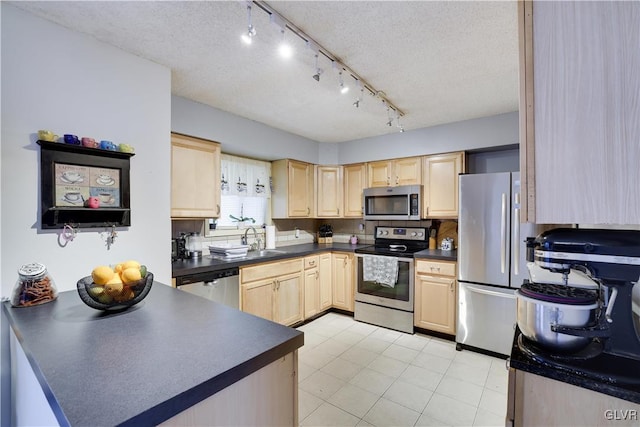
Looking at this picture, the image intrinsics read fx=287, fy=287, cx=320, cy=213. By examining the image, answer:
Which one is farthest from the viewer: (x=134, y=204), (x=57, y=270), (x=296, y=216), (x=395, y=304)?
(x=296, y=216)

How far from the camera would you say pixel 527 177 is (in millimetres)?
955

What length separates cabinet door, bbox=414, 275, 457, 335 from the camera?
10.0 ft

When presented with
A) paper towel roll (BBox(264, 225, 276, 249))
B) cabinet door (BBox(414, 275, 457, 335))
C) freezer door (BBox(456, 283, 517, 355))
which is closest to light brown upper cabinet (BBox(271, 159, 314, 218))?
paper towel roll (BBox(264, 225, 276, 249))

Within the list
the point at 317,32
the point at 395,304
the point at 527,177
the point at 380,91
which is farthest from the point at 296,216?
the point at 527,177

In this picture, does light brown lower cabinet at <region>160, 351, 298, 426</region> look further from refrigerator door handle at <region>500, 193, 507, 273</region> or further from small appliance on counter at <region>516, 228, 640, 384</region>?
refrigerator door handle at <region>500, 193, 507, 273</region>

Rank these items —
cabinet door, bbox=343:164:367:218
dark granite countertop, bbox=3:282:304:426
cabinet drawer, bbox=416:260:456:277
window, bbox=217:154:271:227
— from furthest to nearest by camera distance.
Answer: cabinet door, bbox=343:164:367:218 < window, bbox=217:154:271:227 < cabinet drawer, bbox=416:260:456:277 < dark granite countertop, bbox=3:282:304:426

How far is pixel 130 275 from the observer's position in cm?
128

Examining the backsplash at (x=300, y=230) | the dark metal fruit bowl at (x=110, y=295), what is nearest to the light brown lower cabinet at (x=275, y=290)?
the backsplash at (x=300, y=230)

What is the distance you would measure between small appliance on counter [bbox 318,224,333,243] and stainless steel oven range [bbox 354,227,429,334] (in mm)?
882

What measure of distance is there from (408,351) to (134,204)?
275 centimetres

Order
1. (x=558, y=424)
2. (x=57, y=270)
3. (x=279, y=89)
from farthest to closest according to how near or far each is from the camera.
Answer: (x=279, y=89), (x=57, y=270), (x=558, y=424)

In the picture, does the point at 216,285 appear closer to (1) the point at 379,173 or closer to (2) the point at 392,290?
(2) the point at 392,290

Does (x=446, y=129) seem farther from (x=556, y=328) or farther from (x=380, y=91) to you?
(x=556, y=328)

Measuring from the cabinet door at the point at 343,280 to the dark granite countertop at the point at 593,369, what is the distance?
280cm
